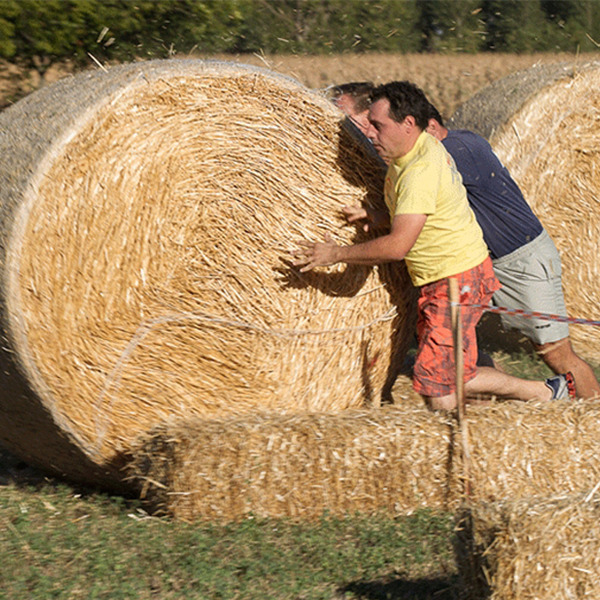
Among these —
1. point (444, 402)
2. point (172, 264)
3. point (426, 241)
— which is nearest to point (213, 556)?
point (172, 264)

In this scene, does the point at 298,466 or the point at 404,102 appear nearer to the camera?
the point at 298,466

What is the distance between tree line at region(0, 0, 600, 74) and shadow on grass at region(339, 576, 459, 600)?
13.3 ft

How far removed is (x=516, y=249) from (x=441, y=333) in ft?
2.78

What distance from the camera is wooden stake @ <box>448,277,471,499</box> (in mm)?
4574

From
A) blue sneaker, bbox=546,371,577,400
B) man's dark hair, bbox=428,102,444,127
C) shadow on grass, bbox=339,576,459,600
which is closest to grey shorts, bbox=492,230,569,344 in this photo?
blue sneaker, bbox=546,371,577,400

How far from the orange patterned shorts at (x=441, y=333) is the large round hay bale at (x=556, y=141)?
5.90 ft

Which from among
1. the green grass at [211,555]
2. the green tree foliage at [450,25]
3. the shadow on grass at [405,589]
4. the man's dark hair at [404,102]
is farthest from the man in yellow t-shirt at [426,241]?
the green tree foliage at [450,25]

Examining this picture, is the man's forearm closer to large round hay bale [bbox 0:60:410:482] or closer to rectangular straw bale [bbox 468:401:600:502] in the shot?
large round hay bale [bbox 0:60:410:482]

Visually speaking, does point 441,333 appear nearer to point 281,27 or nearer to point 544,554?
point 544,554

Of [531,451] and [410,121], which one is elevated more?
[410,121]

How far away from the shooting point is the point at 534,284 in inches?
235

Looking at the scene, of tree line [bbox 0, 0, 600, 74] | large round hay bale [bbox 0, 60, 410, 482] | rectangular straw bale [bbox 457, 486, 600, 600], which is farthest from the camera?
tree line [bbox 0, 0, 600, 74]

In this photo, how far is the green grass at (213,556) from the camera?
4145mm

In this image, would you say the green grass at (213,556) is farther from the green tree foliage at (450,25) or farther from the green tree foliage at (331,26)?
the green tree foliage at (450,25)
